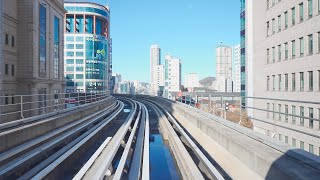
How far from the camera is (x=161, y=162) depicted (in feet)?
33.1

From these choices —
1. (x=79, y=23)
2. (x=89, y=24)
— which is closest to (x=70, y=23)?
(x=79, y=23)

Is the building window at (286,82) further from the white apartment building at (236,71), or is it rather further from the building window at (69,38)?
the white apartment building at (236,71)

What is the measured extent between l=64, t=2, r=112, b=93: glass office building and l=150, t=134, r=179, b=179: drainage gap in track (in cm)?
10238

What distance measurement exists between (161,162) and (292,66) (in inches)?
1156

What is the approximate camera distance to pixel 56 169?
24.9ft

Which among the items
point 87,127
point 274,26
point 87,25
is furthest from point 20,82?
point 87,25

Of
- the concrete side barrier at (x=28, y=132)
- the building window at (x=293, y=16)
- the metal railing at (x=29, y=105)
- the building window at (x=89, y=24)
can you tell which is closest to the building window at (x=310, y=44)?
the building window at (x=293, y=16)

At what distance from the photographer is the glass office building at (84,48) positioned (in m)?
115

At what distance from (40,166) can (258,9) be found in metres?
49.1

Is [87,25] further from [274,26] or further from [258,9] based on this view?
[274,26]

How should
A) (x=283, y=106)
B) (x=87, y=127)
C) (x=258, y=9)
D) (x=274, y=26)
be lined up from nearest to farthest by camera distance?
(x=87, y=127) < (x=283, y=106) < (x=274, y=26) < (x=258, y=9)

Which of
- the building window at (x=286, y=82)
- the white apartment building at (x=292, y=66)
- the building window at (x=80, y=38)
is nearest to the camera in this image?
the white apartment building at (x=292, y=66)

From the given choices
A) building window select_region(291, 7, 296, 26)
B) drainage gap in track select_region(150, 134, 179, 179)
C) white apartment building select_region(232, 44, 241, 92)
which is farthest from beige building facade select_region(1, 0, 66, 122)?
white apartment building select_region(232, 44, 241, 92)

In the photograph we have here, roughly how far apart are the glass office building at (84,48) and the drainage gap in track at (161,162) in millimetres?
102376
